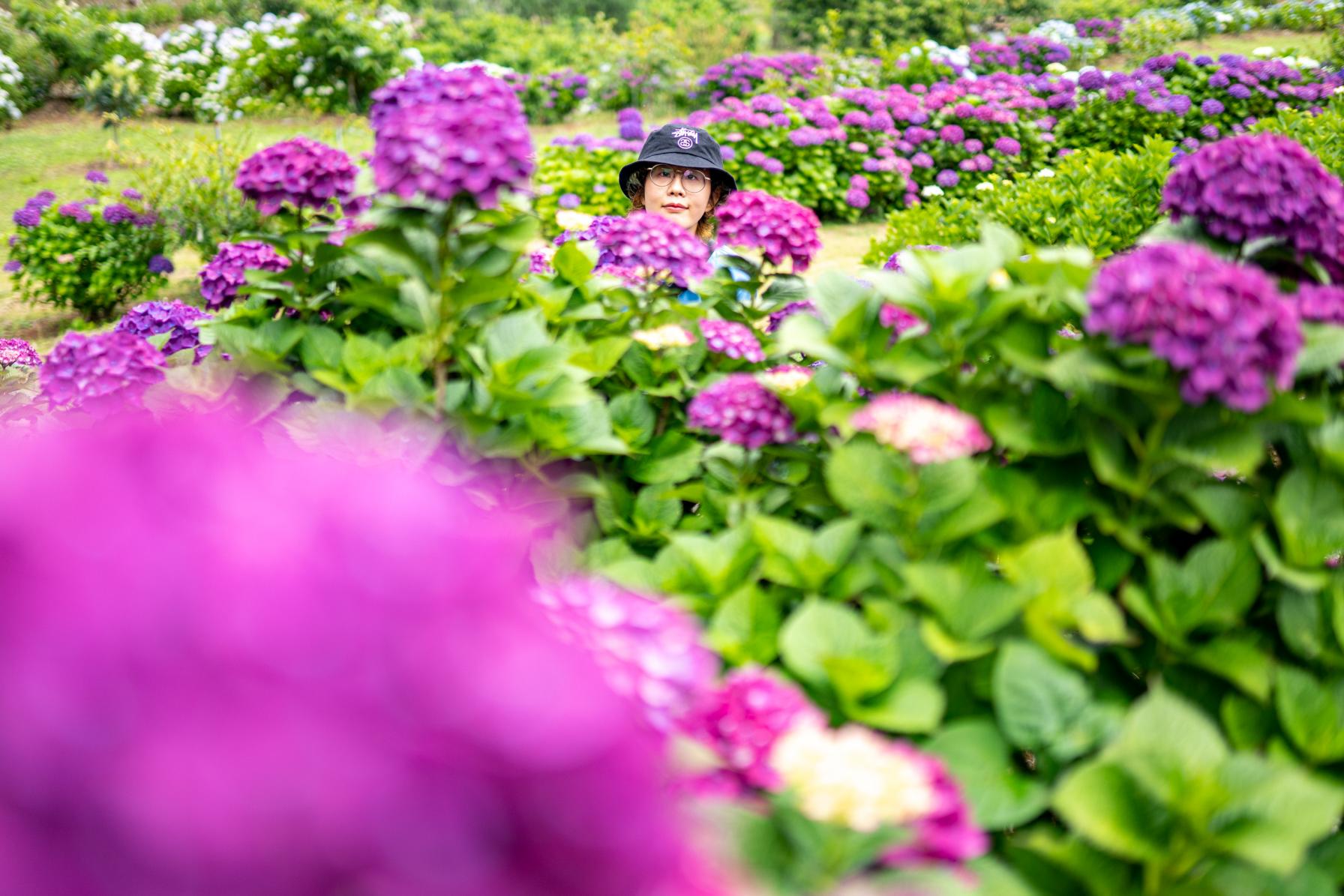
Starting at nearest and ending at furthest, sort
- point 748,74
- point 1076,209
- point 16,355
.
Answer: point 16,355, point 1076,209, point 748,74

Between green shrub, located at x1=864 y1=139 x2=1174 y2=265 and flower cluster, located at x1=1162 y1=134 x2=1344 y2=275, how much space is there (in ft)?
10.8

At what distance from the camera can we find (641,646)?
2.29ft

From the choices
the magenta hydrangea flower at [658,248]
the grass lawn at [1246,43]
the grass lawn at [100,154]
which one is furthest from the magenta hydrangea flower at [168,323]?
the grass lawn at [1246,43]

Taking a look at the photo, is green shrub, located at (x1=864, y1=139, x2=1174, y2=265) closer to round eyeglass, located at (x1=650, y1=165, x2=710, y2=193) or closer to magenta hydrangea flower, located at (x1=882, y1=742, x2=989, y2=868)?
round eyeglass, located at (x1=650, y1=165, x2=710, y2=193)

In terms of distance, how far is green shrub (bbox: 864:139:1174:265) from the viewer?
463cm

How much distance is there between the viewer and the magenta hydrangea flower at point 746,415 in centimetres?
130

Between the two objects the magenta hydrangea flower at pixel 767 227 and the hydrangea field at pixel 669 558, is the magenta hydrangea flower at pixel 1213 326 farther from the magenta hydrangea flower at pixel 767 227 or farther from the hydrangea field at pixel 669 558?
the magenta hydrangea flower at pixel 767 227

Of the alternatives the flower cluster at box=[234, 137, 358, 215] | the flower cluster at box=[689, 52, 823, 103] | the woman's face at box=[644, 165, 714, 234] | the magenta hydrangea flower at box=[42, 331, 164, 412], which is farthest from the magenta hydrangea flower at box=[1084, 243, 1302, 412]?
the flower cluster at box=[689, 52, 823, 103]

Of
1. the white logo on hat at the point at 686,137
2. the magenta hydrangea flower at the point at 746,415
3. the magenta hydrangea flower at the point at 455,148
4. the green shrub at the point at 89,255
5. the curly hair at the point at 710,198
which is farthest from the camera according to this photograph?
the green shrub at the point at 89,255

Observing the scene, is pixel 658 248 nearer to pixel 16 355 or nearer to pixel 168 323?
pixel 168 323

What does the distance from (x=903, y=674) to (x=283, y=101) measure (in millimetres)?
16434

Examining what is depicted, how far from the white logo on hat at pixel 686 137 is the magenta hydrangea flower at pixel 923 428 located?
285 cm

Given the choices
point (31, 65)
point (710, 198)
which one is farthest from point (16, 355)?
point (31, 65)

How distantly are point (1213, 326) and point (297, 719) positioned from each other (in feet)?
3.19
